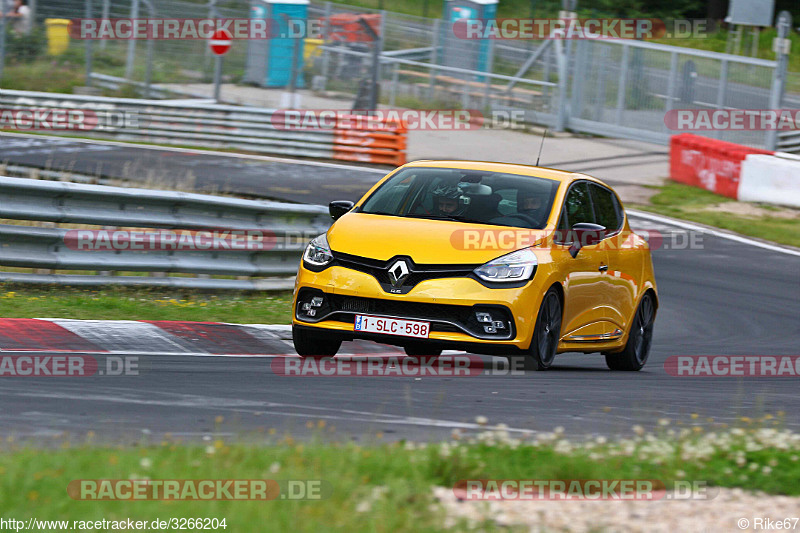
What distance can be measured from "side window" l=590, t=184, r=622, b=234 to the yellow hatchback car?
0.09ft

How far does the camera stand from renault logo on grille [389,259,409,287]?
8.47 meters

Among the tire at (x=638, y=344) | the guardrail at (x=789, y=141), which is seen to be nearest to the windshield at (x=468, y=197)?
the tire at (x=638, y=344)

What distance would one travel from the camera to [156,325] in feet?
32.7

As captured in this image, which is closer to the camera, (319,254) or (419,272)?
(419,272)

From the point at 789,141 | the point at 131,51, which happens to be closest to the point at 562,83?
the point at 789,141

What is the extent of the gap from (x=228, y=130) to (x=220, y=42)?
3027mm

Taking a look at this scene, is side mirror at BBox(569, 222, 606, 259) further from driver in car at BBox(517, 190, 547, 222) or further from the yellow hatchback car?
driver in car at BBox(517, 190, 547, 222)

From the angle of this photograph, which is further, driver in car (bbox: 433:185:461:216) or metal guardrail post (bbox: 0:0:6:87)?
metal guardrail post (bbox: 0:0:6:87)

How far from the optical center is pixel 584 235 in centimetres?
970

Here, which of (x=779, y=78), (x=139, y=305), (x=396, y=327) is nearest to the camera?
(x=396, y=327)

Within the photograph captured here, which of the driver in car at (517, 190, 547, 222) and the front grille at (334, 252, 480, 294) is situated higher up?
the driver in car at (517, 190, 547, 222)

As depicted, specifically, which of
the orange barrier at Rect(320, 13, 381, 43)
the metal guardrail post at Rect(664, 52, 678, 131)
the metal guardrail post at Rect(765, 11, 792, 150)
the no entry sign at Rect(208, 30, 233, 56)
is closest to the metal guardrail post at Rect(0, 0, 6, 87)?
the no entry sign at Rect(208, 30, 233, 56)

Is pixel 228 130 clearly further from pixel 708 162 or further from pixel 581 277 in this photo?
pixel 581 277

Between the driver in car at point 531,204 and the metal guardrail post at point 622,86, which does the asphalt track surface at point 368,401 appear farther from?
the metal guardrail post at point 622,86
